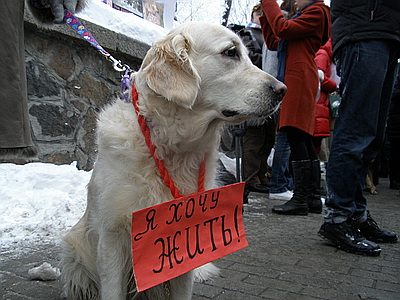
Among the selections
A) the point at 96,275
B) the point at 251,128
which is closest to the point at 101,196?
the point at 96,275

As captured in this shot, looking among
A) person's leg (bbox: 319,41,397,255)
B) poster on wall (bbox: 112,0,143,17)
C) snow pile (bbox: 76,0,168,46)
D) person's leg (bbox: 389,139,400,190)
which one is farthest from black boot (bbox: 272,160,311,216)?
person's leg (bbox: 389,139,400,190)

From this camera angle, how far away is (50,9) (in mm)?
2238

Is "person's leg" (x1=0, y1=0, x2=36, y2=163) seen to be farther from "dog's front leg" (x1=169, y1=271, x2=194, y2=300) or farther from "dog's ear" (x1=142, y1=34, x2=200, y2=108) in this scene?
"dog's front leg" (x1=169, y1=271, x2=194, y2=300)

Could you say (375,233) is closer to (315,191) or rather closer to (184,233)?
(315,191)

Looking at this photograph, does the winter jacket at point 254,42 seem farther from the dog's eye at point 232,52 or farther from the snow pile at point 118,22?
the dog's eye at point 232,52

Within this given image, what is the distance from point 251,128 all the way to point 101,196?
170 inches

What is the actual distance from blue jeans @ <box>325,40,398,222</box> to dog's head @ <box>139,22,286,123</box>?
1250 millimetres

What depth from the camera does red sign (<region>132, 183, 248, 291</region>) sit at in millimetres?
1629

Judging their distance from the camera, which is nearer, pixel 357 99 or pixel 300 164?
pixel 357 99

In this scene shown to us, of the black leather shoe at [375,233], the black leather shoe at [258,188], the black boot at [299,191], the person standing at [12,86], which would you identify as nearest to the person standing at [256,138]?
the black leather shoe at [258,188]

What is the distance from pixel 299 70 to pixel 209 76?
8.37ft

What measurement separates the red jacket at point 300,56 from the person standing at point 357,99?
0.96m

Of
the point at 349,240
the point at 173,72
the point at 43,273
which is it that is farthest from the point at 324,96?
the point at 43,273

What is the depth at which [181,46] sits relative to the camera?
1.88m
